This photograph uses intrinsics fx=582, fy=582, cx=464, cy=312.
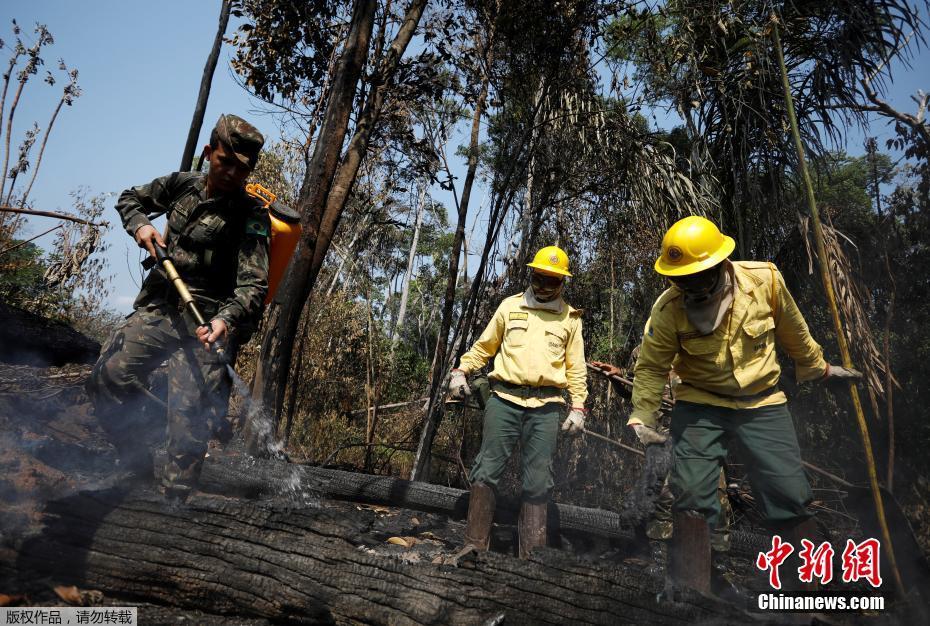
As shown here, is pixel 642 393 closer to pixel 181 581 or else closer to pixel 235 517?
pixel 235 517

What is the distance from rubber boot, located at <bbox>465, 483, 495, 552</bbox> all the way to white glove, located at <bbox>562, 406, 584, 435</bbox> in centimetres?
66

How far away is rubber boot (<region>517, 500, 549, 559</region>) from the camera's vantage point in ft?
12.3

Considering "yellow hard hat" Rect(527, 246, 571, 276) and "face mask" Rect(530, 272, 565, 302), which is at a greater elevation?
"yellow hard hat" Rect(527, 246, 571, 276)

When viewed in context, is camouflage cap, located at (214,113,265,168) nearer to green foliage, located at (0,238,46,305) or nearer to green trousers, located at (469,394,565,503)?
green trousers, located at (469,394,565,503)

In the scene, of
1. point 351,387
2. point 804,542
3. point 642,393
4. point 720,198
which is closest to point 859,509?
point 804,542

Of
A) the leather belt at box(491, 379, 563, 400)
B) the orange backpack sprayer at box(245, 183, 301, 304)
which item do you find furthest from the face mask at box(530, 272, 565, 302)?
the orange backpack sprayer at box(245, 183, 301, 304)

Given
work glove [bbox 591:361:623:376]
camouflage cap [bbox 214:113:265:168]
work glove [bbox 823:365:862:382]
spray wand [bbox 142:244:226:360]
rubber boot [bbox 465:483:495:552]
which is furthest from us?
work glove [bbox 591:361:623:376]

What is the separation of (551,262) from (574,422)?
3.58 ft

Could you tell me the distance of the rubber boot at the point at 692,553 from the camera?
2.88m

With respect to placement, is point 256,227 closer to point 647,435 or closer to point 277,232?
point 277,232

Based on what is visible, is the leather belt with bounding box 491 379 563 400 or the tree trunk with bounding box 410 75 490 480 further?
the tree trunk with bounding box 410 75 490 480

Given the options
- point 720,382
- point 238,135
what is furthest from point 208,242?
point 720,382

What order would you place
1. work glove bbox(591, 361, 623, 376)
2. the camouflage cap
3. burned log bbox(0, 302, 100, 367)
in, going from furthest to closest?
1. burned log bbox(0, 302, 100, 367)
2. work glove bbox(591, 361, 623, 376)
3. the camouflage cap

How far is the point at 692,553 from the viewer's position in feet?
9.53
